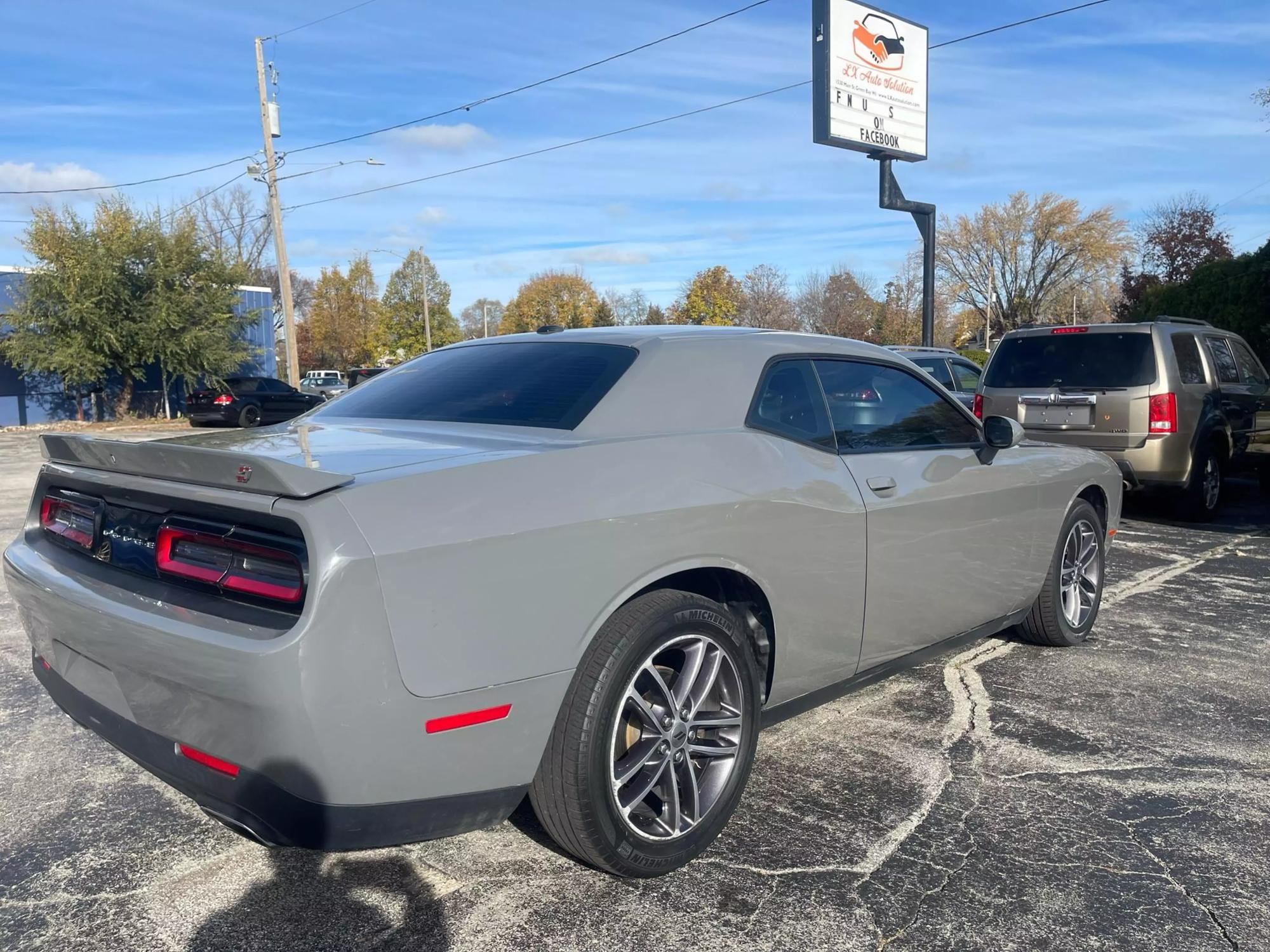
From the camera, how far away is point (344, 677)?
86.3 inches

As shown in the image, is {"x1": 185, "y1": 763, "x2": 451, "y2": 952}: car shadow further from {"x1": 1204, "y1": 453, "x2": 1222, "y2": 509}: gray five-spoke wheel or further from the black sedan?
the black sedan

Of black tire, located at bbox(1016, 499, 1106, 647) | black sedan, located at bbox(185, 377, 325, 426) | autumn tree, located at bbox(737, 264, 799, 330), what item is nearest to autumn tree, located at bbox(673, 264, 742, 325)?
autumn tree, located at bbox(737, 264, 799, 330)

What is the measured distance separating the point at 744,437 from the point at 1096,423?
646 centimetres

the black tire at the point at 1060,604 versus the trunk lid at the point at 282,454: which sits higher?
the trunk lid at the point at 282,454

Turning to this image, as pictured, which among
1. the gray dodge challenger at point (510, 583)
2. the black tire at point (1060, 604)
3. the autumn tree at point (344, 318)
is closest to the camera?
the gray dodge challenger at point (510, 583)

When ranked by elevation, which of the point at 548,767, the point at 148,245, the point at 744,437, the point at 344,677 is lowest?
the point at 548,767

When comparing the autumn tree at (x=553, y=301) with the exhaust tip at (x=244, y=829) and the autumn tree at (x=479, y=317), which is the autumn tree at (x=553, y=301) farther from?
the exhaust tip at (x=244, y=829)

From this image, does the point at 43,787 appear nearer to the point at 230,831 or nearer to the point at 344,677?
the point at 230,831

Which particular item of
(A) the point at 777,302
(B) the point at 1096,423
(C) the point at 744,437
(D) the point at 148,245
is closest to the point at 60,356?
(D) the point at 148,245

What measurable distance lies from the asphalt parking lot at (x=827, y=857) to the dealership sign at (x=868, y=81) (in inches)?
599

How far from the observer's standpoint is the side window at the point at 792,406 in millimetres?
3375

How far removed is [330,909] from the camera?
266cm

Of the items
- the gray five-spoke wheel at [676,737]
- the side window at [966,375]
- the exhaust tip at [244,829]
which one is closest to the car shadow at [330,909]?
the exhaust tip at [244,829]

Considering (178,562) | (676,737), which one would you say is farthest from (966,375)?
(178,562)
